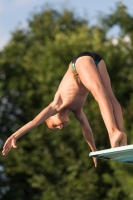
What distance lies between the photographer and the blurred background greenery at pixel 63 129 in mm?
30875

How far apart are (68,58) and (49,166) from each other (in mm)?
4449

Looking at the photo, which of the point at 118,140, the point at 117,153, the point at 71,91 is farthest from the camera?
the point at 71,91

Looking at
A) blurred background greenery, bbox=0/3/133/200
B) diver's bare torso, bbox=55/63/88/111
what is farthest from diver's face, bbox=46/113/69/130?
blurred background greenery, bbox=0/3/133/200

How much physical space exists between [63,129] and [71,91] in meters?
23.6

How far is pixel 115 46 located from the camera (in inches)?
1315

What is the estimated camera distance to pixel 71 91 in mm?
8500

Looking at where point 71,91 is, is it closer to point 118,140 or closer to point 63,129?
point 118,140

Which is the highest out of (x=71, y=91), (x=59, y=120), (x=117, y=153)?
(x=71, y=91)

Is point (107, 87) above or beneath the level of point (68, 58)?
beneath

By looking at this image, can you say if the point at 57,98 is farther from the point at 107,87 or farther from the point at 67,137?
the point at 67,137

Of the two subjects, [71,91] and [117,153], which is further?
[71,91]

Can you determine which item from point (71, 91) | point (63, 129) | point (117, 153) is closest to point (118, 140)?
point (117, 153)

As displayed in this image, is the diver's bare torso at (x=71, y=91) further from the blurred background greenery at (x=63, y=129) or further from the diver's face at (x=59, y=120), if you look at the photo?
→ the blurred background greenery at (x=63, y=129)

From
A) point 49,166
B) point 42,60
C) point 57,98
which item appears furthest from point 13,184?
point 57,98
